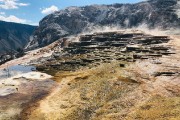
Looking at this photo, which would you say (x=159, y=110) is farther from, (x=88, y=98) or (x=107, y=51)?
(x=107, y=51)

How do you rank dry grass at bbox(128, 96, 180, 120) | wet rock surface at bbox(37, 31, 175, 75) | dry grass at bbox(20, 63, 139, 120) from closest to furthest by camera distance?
dry grass at bbox(128, 96, 180, 120) < dry grass at bbox(20, 63, 139, 120) < wet rock surface at bbox(37, 31, 175, 75)

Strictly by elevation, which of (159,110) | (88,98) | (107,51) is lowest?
(88,98)

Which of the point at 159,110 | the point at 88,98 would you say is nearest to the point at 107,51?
the point at 88,98

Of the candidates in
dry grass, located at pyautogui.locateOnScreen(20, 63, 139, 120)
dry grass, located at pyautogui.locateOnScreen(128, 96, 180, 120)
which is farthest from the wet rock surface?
dry grass, located at pyautogui.locateOnScreen(128, 96, 180, 120)

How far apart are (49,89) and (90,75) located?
13.6 metres

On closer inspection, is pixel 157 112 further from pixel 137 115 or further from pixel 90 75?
pixel 90 75

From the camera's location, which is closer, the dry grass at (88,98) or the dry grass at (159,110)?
the dry grass at (159,110)

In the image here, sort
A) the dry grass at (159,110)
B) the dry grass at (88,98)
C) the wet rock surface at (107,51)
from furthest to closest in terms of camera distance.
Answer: the wet rock surface at (107,51) < the dry grass at (88,98) < the dry grass at (159,110)

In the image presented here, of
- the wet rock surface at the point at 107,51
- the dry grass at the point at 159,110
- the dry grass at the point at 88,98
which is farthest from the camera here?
the wet rock surface at the point at 107,51

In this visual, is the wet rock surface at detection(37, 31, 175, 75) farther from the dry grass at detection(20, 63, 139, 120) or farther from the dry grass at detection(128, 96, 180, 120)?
the dry grass at detection(128, 96, 180, 120)

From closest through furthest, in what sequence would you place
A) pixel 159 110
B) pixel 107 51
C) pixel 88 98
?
pixel 159 110
pixel 88 98
pixel 107 51

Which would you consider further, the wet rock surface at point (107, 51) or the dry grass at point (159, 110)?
the wet rock surface at point (107, 51)

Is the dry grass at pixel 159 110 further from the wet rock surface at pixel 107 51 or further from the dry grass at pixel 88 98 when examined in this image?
the wet rock surface at pixel 107 51

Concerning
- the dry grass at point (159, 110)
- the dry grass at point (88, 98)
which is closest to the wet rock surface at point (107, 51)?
the dry grass at point (88, 98)
